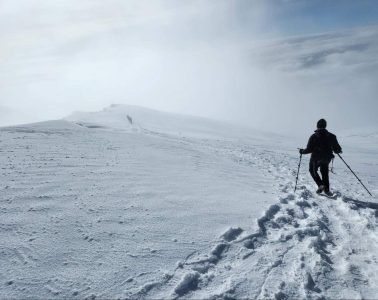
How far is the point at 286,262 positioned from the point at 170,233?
7.18 feet

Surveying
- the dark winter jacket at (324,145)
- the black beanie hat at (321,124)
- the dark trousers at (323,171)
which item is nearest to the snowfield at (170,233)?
the dark trousers at (323,171)

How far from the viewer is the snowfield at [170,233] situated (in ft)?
16.6

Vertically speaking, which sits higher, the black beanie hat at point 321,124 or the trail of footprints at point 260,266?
the black beanie hat at point 321,124

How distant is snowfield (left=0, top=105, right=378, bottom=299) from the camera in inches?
199

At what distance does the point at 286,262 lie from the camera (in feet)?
19.2

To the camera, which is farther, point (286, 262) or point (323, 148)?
point (323, 148)

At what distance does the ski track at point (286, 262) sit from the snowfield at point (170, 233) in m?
0.02

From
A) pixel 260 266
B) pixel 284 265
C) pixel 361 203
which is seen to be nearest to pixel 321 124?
pixel 361 203

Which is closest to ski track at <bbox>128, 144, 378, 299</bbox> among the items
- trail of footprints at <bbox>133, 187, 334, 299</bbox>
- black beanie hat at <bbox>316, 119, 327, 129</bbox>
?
trail of footprints at <bbox>133, 187, 334, 299</bbox>

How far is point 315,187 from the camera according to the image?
38.1 feet

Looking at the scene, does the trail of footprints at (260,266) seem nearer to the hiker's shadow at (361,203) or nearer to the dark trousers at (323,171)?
the hiker's shadow at (361,203)

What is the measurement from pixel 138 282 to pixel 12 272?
72.8 inches

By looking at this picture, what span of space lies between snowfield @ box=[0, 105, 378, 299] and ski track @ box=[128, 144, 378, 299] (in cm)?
2

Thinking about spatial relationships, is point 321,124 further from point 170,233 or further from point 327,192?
point 170,233
